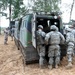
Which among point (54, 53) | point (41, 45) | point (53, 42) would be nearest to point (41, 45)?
point (41, 45)

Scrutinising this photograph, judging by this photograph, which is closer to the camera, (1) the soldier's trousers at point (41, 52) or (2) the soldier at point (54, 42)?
(2) the soldier at point (54, 42)

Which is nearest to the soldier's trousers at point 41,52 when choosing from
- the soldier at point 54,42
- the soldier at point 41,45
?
the soldier at point 41,45

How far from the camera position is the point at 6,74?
884 centimetres

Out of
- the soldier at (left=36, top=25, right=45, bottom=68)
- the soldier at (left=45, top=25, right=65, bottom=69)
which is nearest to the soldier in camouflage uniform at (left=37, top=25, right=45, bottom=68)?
the soldier at (left=36, top=25, right=45, bottom=68)

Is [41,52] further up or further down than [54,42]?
further down

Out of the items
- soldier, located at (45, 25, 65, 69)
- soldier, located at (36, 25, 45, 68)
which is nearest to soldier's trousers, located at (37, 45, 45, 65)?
soldier, located at (36, 25, 45, 68)

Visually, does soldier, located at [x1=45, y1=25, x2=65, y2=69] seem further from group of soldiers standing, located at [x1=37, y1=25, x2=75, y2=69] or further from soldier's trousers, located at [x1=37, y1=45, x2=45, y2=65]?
soldier's trousers, located at [x1=37, y1=45, x2=45, y2=65]

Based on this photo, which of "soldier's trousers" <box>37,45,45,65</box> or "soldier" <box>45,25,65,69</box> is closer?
"soldier" <box>45,25,65,69</box>

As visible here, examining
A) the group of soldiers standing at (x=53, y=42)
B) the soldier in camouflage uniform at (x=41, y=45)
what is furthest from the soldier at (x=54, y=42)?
the soldier in camouflage uniform at (x=41, y=45)

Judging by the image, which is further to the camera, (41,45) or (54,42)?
(41,45)

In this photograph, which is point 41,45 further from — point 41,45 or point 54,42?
point 54,42

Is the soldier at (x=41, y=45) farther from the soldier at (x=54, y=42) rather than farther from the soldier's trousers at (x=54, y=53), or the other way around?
the soldier's trousers at (x=54, y=53)

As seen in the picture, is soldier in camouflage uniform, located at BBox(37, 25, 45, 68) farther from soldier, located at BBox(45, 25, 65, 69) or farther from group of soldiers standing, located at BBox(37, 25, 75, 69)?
soldier, located at BBox(45, 25, 65, 69)

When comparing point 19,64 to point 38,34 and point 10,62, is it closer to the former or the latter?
point 10,62
